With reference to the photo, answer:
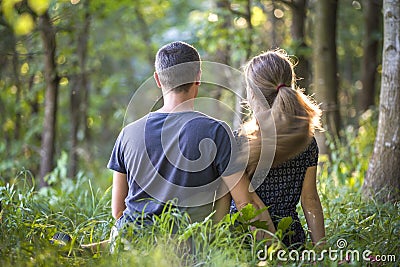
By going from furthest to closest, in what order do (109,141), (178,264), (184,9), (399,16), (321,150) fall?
(109,141)
(184,9)
(321,150)
(399,16)
(178,264)

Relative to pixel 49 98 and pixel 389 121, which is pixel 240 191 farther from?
pixel 49 98

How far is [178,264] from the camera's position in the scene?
272 centimetres

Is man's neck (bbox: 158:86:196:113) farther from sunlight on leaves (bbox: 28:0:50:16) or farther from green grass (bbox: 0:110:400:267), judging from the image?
sunlight on leaves (bbox: 28:0:50:16)

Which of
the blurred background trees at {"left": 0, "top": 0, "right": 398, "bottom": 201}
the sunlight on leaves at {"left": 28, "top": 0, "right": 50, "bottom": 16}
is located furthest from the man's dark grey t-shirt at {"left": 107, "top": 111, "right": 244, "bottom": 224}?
the sunlight on leaves at {"left": 28, "top": 0, "right": 50, "bottom": 16}

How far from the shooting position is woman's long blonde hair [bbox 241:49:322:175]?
302 centimetres

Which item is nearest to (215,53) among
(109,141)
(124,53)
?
(124,53)

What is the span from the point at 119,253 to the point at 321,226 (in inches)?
44.7

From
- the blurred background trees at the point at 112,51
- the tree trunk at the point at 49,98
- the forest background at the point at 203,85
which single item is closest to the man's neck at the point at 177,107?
the forest background at the point at 203,85

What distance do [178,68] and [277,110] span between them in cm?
55

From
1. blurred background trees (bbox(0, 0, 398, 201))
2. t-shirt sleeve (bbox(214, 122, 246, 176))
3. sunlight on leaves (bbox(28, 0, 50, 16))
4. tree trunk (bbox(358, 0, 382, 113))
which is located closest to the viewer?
t-shirt sleeve (bbox(214, 122, 246, 176))

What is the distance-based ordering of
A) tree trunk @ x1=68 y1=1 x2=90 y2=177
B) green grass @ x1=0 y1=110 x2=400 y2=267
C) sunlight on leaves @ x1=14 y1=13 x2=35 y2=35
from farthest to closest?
tree trunk @ x1=68 y1=1 x2=90 y2=177 → sunlight on leaves @ x1=14 y1=13 x2=35 y2=35 → green grass @ x1=0 y1=110 x2=400 y2=267

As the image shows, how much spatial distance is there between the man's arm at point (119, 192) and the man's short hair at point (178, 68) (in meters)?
0.56

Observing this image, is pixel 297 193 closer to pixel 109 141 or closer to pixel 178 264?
pixel 178 264

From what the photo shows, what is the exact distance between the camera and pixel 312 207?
10.5ft
